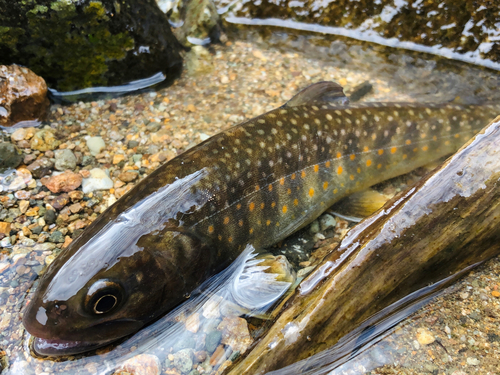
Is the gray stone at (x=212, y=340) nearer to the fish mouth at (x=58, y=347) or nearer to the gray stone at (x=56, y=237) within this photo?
the fish mouth at (x=58, y=347)

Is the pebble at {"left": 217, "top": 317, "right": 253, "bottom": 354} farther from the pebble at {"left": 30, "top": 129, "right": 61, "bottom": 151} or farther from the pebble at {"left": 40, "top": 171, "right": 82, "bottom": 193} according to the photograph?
the pebble at {"left": 30, "top": 129, "right": 61, "bottom": 151}

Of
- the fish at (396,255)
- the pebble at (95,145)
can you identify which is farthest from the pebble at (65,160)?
the fish at (396,255)

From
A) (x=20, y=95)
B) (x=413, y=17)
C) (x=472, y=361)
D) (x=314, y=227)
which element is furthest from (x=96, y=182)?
(x=413, y=17)

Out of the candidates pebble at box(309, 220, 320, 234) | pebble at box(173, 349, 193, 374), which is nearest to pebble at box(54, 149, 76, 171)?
pebble at box(173, 349, 193, 374)

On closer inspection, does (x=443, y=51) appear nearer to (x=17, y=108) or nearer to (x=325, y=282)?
(x=325, y=282)

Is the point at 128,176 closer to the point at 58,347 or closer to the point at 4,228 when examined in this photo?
the point at 4,228
